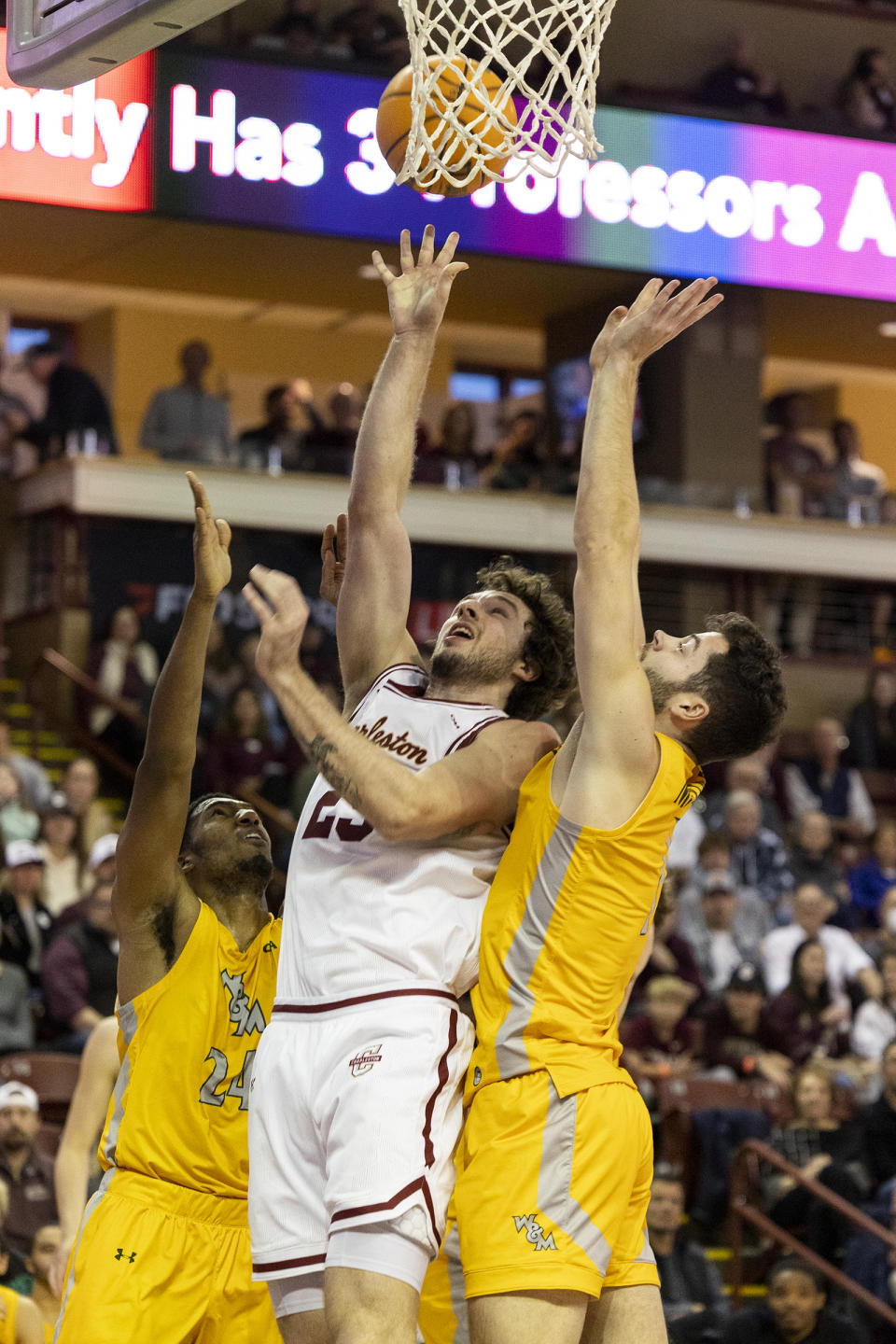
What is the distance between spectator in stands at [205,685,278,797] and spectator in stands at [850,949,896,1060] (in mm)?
3987

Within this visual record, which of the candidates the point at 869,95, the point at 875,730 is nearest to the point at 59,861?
the point at 875,730

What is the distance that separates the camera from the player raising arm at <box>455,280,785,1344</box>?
3.61 metres

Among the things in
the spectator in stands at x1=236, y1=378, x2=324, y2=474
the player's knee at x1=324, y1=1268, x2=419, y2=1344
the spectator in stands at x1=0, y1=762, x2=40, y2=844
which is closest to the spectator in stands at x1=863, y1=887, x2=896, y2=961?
the spectator in stands at x1=0, y1=762, x2=40, y2=844

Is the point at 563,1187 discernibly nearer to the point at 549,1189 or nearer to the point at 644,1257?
the point at 549,1189

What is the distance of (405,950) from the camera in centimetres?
379

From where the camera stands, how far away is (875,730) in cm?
1455

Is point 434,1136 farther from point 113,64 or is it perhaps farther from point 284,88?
point 284,88

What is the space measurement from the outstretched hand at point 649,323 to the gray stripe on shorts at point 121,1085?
1.86 m

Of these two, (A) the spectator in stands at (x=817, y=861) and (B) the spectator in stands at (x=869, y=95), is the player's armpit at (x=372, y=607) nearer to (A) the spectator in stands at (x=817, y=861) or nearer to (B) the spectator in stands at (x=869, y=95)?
(A) the spectator in stands at (x=817, y=861)

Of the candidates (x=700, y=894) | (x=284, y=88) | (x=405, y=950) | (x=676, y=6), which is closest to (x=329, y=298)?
(x=676, y=6)

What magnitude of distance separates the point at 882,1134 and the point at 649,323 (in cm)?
601

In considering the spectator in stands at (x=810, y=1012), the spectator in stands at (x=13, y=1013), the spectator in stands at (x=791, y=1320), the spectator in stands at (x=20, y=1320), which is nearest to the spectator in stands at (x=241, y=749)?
the spectator in stands at (x=13, y=1013)

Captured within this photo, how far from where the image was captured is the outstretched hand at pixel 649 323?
3.90 metres

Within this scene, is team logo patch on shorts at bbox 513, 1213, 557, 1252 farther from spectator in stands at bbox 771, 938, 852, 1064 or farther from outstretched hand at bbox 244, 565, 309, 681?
spectator in stands at bbox 771, 938, 852, 1064
